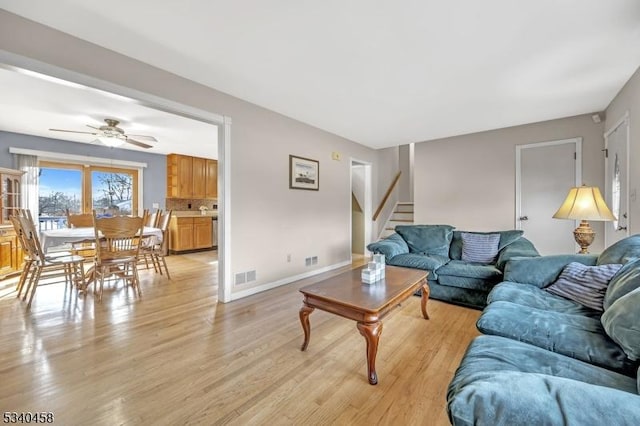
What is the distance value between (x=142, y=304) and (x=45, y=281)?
2030 millimetres

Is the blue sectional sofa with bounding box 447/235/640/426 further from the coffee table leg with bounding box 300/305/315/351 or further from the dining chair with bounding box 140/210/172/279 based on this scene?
the dining chair with bounding box 140/210/172/279

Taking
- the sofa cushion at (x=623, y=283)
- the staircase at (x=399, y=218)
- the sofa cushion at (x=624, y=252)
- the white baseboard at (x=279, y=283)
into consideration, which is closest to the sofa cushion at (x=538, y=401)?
the sofa cushion at (x=623, y=283)

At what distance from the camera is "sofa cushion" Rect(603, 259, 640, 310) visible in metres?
1.41

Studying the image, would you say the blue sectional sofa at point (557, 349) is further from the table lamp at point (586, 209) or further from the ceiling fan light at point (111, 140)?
the ceiling fan light at point (111, 140)

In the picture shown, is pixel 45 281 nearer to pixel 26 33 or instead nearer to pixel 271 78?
pixel 26 33

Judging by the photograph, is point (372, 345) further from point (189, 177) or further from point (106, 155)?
point (106, 155)

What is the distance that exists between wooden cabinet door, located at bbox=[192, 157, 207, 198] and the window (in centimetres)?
122

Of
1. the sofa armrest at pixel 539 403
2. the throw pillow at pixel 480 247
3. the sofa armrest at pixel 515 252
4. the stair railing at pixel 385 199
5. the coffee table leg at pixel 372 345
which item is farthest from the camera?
the stair railing at pixel 385 199

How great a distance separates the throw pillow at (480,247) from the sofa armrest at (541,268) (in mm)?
909

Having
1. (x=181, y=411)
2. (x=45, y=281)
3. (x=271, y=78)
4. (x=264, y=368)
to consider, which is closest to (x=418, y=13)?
(x=271, y=78)

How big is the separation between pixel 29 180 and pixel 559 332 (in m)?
7.22

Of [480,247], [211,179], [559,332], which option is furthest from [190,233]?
[559,332]

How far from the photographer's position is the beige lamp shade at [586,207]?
8.03 feet

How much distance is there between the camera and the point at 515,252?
9.41ft
